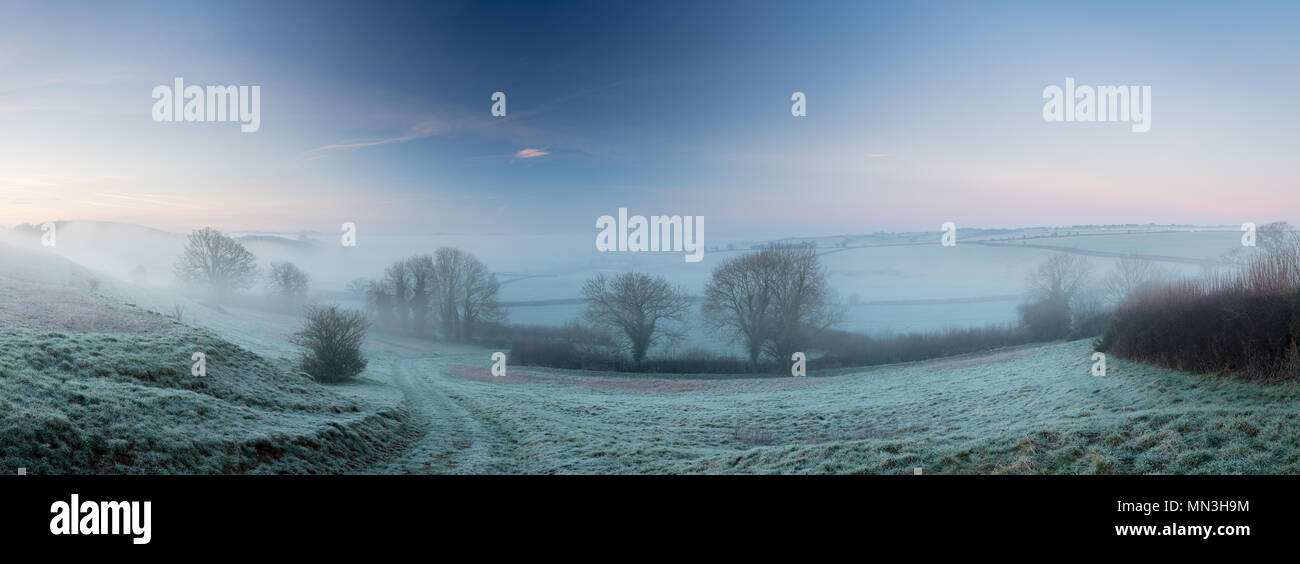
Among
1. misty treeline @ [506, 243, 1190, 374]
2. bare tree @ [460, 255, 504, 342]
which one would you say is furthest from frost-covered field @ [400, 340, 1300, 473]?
bare tree @ [460, 255, 504, 342]

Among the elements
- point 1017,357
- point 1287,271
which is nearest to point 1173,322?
point 1287,271

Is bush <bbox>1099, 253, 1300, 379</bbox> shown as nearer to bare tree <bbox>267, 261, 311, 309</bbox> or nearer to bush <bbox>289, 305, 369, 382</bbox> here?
bush <bbox>289, 305, 369, 382</bbox>

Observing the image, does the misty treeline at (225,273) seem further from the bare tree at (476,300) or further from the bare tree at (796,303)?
the bare tree at (796,303)

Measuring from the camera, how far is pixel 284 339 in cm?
3544

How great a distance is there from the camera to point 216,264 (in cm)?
4997

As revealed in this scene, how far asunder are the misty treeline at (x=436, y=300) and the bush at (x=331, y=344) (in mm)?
18903

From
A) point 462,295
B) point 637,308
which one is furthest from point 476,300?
point 637,308

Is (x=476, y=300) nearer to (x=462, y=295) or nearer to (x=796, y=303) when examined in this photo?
(x=462, y=295)

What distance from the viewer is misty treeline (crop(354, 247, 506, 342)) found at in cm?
4572

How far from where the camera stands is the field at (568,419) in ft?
30.5

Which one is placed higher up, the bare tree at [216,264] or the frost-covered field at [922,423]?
the bare tree at [216,264]

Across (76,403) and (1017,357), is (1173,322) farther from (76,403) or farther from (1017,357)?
(76,403)

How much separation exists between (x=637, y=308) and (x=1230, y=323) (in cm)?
2976

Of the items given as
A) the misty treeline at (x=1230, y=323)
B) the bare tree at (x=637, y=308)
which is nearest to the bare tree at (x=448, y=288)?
the bare tree at (x=637, y=308)
